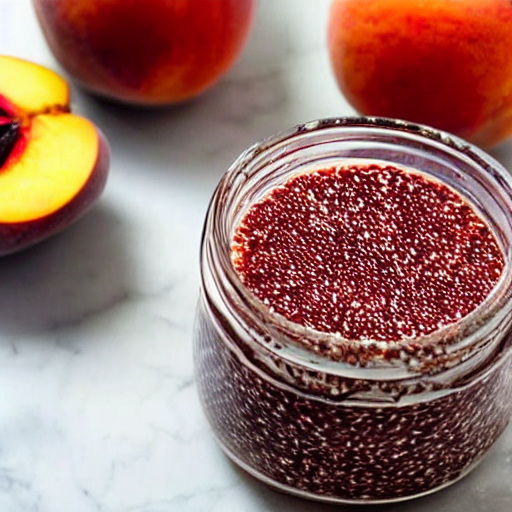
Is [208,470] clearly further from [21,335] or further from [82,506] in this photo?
[21,335]

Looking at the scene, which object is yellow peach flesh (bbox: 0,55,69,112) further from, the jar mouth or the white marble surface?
the jar mouth

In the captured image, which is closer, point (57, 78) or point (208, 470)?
point (208, 470)

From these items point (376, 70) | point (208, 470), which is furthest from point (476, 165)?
point (208, 470)

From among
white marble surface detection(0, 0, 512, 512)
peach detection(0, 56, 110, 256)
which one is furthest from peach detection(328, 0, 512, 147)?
peach detection(0, 56, 110, 256)

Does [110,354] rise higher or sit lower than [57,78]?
lower

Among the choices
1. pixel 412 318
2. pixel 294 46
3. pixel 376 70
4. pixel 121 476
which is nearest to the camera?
pixel 412 318

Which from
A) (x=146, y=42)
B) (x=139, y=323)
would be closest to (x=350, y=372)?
(x=139, y=323)
